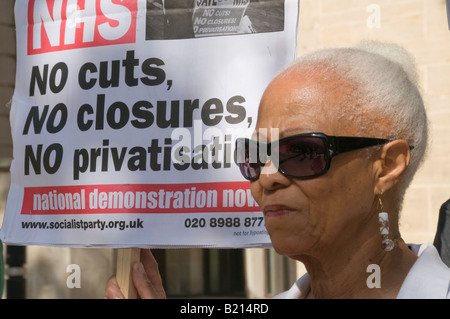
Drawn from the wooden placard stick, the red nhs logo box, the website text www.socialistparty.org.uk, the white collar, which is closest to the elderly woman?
the white collar

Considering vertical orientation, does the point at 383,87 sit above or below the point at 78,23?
below

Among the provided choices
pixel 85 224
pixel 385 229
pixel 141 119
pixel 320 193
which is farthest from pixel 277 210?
pixel 85 224

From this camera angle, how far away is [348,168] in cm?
203

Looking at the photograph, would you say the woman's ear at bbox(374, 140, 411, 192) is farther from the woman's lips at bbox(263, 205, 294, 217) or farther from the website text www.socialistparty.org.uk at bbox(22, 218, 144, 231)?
the website text www.socialistparty.org.uk at bbox(22, 218, 144, 231)

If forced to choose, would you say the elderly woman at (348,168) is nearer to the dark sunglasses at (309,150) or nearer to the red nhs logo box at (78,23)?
the dark sunglasses at (309,150)

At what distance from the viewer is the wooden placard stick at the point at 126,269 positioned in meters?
2.50

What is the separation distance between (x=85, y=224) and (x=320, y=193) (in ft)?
4.29

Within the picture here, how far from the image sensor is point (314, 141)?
2016 mm

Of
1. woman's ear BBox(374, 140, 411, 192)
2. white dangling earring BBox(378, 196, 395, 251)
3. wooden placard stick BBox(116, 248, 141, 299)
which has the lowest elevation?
wooden placard stick BBox(116, 248, 141, 299)

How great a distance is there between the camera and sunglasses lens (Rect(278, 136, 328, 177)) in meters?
2.01

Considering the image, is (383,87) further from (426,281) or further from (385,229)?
(426,281)

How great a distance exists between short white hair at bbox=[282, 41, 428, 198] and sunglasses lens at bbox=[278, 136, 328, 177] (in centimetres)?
11
